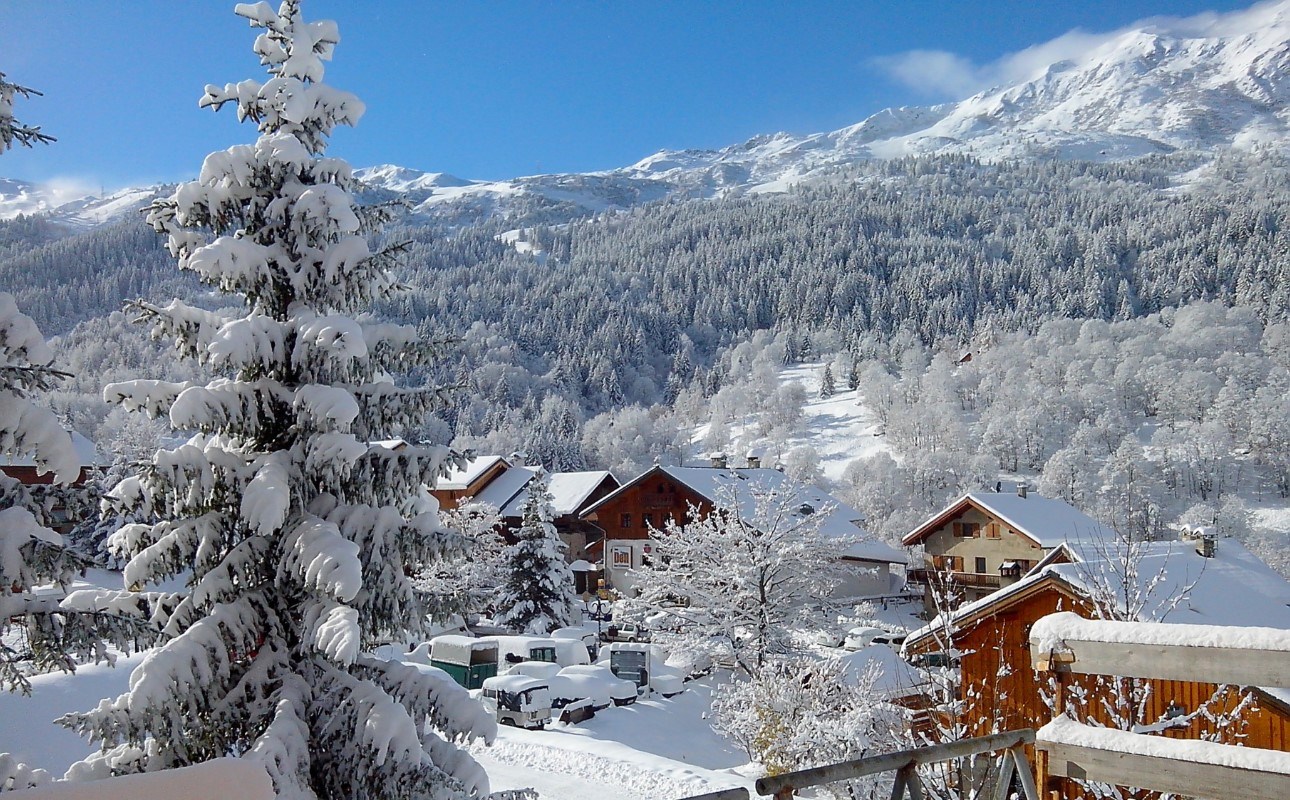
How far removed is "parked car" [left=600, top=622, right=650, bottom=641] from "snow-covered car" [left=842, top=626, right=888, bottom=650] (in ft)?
29.0

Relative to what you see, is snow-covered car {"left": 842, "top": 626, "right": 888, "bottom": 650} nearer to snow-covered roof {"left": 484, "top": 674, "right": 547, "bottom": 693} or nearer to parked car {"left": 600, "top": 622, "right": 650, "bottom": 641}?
parked car {"left": 600, "top": 622, "right": 650, "bottom": 641}

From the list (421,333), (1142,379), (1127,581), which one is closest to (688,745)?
(1127,581)

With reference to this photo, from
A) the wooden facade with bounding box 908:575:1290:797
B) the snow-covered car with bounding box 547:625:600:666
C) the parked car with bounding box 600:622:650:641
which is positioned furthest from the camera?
the parked car with bounding box 600:622:650:641

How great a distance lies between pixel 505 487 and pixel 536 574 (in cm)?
2093

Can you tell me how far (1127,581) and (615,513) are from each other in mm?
43973

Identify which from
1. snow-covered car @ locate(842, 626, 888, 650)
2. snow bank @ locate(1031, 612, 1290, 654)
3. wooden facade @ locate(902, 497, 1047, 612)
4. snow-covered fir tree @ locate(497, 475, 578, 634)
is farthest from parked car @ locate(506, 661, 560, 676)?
wooden facade @ locate(902, 497, 1047, 612)

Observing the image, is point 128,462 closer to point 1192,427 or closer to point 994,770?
point 994,770

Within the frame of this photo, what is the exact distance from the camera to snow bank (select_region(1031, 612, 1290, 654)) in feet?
13.9

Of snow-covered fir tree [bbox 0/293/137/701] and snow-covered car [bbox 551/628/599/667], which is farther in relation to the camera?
snow-covered car [bbox 551/628/599/667]

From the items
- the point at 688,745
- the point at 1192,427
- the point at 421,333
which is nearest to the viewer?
the point at 421,333

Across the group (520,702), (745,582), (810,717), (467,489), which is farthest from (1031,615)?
(467,489)

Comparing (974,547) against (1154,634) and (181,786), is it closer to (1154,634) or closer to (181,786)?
(1154,634)

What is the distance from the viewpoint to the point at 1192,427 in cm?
10938

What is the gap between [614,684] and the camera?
28.6 meters
